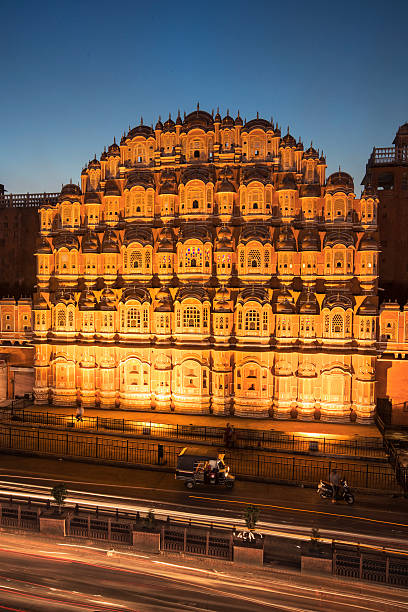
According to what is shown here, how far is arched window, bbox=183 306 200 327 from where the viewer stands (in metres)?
40.4

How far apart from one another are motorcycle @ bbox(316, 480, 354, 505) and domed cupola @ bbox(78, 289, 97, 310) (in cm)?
2573

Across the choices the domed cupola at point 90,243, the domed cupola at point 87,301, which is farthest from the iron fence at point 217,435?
the domed cupola at point 90,243

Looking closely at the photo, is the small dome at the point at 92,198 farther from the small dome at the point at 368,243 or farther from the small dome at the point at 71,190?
the small dome at the point at 368,243

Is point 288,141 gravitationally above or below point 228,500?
above

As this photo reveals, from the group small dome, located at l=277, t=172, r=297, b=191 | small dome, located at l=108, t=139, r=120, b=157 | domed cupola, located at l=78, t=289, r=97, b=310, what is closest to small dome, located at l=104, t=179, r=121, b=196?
small dome, located at l=108, t=139, r=120, b=157

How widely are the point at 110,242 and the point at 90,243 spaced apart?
1975mm

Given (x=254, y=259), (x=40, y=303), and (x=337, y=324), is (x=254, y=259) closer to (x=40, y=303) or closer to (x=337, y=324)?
(x=337, y=324)

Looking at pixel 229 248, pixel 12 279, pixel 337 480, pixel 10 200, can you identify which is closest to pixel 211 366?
pixel 229 248

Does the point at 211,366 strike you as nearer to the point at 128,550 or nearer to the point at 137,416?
the point at 137,416

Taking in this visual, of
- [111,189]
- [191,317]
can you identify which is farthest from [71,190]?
[191,317]

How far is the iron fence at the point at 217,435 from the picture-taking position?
32.0 metres

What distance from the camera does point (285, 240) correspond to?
131ft

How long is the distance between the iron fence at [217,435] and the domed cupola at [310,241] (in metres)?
15.5

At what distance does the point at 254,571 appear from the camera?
56.3 feet
